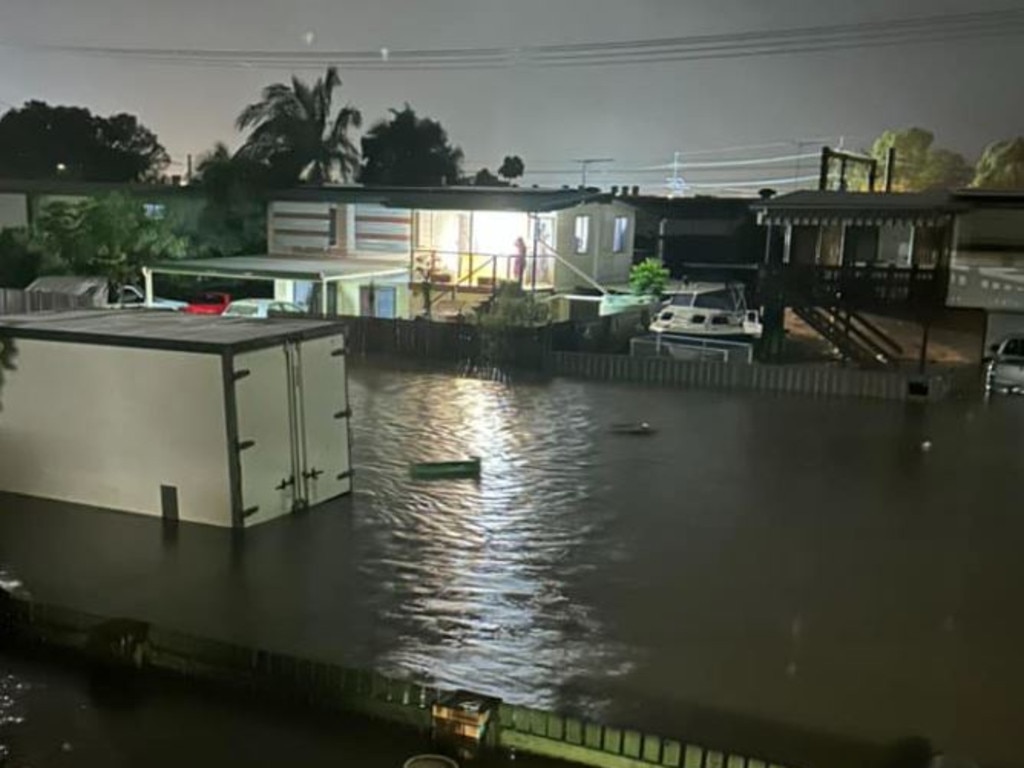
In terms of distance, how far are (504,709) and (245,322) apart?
544 centimetres

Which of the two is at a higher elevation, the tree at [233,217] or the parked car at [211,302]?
the tree at [233,217]

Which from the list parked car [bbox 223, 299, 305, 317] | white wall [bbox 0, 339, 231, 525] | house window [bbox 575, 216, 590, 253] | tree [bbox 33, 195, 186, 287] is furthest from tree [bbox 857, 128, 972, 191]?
white wall [bbox 0, 339, 231, 525]

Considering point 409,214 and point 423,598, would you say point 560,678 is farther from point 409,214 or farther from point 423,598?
point 409,214

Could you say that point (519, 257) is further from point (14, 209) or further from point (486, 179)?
point (14, 209)

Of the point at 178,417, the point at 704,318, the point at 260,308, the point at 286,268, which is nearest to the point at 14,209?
the point at 286,268

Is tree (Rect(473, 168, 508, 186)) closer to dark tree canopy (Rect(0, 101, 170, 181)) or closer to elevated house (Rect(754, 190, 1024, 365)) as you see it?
dark tree canopy (Rect(0, 101, 170, 181))

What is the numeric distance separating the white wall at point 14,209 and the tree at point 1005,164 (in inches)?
934

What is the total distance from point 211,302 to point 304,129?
11.0 meters

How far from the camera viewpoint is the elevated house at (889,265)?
17.2 m

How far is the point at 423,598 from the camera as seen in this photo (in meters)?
6.85

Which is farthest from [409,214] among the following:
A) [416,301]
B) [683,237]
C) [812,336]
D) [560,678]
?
[560,678]

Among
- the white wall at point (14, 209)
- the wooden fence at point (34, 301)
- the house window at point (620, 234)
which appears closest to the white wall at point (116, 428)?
the wooden fence at point (34, 301)

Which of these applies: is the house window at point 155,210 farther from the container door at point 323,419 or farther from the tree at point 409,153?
the container door at point 323,419

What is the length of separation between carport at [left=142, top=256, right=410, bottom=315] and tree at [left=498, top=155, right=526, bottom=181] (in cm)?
788
